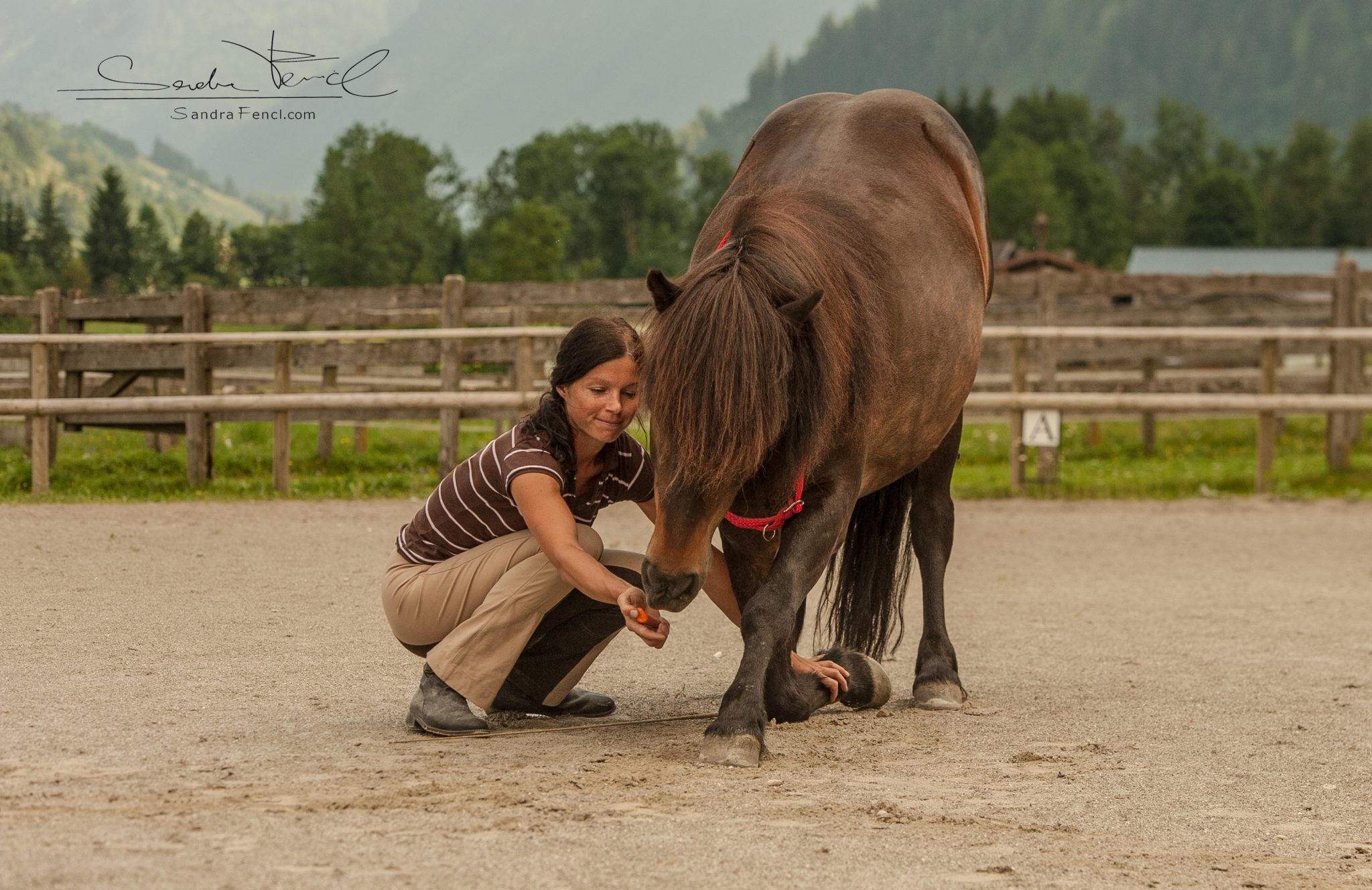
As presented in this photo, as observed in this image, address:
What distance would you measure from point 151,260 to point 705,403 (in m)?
17.1

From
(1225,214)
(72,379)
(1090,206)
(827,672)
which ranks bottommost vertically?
(827,672)

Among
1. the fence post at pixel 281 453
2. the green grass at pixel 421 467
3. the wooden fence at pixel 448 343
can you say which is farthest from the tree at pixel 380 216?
the fence post at pixel 281 453

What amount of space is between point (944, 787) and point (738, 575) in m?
0.80

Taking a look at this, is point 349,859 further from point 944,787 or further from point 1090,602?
point 1090,602

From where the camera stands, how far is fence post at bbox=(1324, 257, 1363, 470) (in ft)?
35.6

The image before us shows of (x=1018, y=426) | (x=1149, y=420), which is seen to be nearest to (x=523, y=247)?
(x=1149, y=420)

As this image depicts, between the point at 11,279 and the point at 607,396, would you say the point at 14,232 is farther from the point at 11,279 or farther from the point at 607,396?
the point at 607,396

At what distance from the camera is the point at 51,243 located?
53.7 feet

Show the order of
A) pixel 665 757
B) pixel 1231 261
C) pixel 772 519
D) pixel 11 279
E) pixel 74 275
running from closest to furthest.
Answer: pixel 665 757
pixel 772 519
pixel 11 279
pixel 74 275
pixel 1231 261

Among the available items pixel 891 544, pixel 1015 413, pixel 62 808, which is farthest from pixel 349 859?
pixel 1015 413

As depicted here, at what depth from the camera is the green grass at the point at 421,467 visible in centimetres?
902

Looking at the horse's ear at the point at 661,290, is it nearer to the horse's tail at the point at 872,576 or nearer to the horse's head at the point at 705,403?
the horse's head at the point at 705,403

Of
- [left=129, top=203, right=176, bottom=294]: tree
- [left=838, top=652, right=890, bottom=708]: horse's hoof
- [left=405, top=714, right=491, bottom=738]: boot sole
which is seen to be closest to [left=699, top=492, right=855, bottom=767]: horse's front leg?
[left=838, top=652, right=890, bottom=708]: horse's hoof

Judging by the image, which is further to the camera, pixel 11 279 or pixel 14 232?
pixel 14 232
